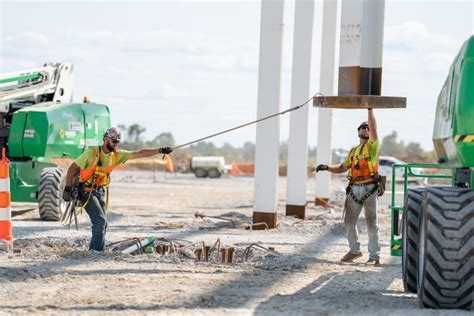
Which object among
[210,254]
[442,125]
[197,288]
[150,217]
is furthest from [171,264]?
[150,217]

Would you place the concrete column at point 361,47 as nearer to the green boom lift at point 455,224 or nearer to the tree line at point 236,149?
the green boom lift at point 455,224

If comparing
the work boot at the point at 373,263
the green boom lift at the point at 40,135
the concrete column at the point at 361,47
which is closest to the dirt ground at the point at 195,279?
the work boot at the point at 373,263

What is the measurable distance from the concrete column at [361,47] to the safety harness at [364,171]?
3.33 feet

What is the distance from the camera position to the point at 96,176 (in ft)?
47.4

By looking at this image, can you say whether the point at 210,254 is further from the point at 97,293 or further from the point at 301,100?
the point at 301,100

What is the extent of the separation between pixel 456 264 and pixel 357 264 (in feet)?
17.7

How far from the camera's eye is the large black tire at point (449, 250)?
9500mm

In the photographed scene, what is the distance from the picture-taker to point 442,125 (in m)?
10.8

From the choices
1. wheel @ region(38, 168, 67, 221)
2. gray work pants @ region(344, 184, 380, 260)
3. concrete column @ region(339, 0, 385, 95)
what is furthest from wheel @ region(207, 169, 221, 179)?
gray work pants @ region(344, 184, 380, 260)

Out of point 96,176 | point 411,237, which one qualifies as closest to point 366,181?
point 411,237

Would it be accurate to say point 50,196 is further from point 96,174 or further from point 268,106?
point 96,174

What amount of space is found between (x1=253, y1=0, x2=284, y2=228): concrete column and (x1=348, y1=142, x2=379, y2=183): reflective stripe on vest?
16.1ft

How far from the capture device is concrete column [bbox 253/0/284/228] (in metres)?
19.7

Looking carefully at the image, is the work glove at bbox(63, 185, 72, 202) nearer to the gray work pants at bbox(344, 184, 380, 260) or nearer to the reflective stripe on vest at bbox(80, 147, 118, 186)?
the reflective stripe on vest at bbox(80, 147, 118, 186)
